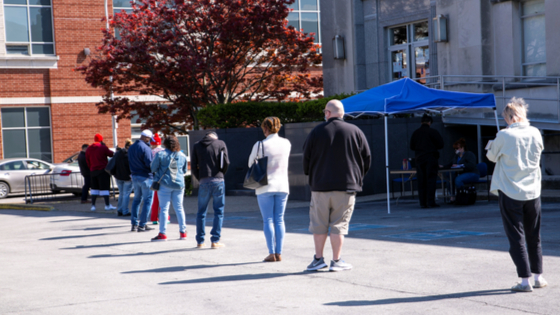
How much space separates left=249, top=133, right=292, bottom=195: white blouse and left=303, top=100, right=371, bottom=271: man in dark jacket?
0.86 metres

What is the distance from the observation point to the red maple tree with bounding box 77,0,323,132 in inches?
811

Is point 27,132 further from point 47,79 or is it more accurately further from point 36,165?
point 36,165

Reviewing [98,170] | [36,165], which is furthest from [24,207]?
[36,165]

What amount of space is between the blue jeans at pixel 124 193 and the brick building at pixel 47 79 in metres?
16.1

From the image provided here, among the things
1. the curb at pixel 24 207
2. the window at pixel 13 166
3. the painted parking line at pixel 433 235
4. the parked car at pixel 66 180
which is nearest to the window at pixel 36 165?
the window at pixel 13 166

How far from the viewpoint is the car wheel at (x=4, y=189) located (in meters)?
23.1

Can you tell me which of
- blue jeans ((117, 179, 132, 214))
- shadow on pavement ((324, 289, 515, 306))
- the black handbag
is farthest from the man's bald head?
blue jeans ((117, 179, 132, 214))

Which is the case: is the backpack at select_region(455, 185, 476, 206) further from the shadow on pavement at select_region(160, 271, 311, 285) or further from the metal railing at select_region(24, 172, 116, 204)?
the metal railing at select_region(24, 172, 116, 204)

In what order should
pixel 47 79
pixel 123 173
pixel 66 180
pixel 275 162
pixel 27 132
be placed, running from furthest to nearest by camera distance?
pixel 47 79 < pixel 27 132 < pixel 66 180 < pixel 123 173 < pixel 275 162

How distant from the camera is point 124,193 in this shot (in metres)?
14.8

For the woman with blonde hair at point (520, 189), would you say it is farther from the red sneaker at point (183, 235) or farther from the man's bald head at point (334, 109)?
the red sneaker at point (183, 235)

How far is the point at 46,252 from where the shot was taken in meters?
9.83

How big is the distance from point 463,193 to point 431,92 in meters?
2.21

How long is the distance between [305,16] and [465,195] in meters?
20.8
